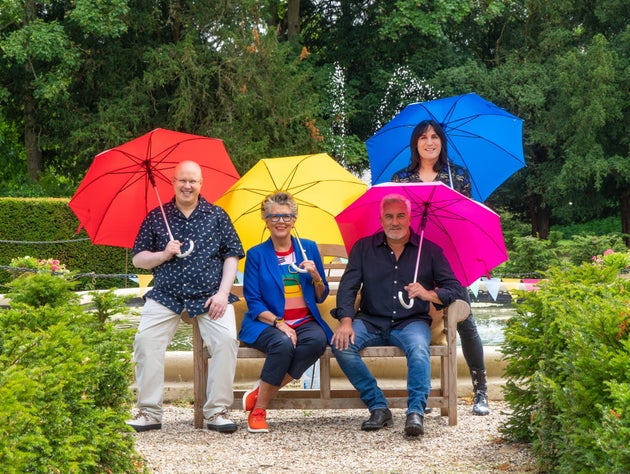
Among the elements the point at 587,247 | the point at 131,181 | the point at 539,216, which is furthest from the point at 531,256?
the point at 539,216

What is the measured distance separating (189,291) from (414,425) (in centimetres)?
149

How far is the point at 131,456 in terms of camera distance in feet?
12.5

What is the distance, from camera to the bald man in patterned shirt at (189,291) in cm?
521

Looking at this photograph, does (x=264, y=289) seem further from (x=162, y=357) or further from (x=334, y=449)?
(x=334, y=449)

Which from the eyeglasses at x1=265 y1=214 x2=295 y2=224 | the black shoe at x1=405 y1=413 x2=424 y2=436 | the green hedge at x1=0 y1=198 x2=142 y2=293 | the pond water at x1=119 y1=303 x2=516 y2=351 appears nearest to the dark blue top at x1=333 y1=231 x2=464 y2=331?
the eyeglasses at x1=265 y1=214 x2=295 y2=224

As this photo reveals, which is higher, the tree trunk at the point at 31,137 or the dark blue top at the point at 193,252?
the tree trunk at the point at 31,137

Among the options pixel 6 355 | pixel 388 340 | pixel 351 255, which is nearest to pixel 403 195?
pixel 351 255

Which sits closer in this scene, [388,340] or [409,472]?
Result: [409,472]

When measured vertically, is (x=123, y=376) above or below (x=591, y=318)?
below

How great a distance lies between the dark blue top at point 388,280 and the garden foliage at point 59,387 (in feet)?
5.02

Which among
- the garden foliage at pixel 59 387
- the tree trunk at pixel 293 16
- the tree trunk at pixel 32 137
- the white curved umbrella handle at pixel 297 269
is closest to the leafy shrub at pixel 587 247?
the white curved umbrella handle at pixel 297 269

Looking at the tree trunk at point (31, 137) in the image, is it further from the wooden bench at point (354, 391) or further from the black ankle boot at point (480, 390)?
the black ankle boot at point (480, 390)

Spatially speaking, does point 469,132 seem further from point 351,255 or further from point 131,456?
point 131,456

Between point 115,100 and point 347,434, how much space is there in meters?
18.3
